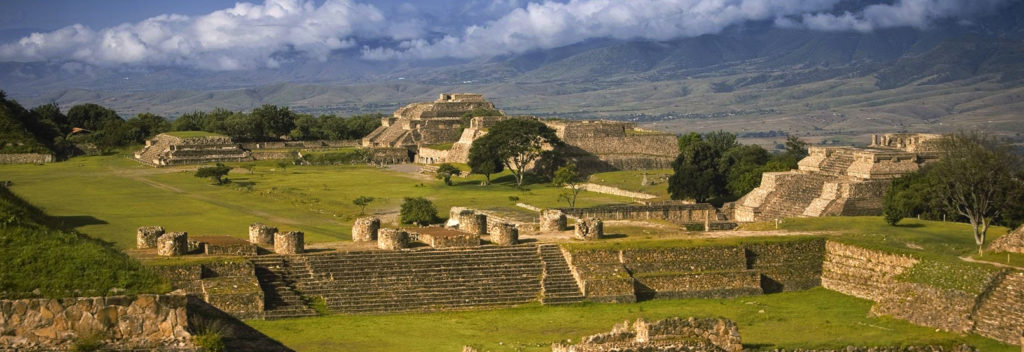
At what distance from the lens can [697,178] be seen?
59.6m

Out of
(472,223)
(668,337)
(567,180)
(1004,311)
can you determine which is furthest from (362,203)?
(668,337)

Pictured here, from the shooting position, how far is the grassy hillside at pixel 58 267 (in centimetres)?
1606

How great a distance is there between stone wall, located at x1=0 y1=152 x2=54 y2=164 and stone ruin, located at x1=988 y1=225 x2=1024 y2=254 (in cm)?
6141

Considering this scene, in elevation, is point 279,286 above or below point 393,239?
below

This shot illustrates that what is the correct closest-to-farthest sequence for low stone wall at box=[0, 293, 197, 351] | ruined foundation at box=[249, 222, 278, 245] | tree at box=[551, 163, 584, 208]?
low stone wall at box=[0, 293, 197, 351] < ruined foundation at box=[249, 222, 278, 245] < tree at box=[551, 163, 584, 208]

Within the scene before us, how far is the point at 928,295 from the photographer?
2945 centimetres

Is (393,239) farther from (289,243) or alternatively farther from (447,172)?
(447,172)

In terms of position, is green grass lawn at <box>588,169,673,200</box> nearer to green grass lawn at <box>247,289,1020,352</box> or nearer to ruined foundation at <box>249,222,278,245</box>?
green grass lawn at <box>247,289,1020,352</box>

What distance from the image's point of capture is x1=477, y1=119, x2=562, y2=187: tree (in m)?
71.9

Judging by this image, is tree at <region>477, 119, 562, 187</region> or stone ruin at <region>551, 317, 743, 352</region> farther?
tree at <region>477, 119, 562, 187</region>

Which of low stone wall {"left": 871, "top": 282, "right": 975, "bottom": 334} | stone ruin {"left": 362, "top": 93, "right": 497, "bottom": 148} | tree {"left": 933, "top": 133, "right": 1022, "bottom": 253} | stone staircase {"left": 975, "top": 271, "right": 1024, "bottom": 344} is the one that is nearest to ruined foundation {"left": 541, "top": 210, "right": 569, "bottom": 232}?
low stone wall {"left": 871, "top": 282, "right": 975, "bottom": 334}

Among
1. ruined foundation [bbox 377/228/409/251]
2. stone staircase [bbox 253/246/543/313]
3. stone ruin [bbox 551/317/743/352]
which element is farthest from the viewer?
ruined foundation [bbox 377/228/409/251]

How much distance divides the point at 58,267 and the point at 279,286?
1437cm

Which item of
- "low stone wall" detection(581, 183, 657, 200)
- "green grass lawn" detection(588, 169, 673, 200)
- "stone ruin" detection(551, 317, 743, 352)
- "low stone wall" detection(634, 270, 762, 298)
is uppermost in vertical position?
"green grass lawn" detection(588, 169, 673, 200)
